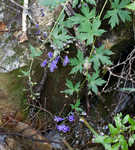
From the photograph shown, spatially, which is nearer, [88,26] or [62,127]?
[88,26]

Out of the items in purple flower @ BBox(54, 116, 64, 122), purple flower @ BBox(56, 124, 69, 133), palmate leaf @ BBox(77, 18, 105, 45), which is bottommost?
purple flower @ BBox(56, 124, 69, 133)

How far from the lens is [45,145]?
6.53 ft

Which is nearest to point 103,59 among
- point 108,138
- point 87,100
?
point 108,138

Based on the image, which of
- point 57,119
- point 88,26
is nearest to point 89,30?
point 88,26

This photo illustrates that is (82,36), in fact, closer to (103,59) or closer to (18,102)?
(103,59)

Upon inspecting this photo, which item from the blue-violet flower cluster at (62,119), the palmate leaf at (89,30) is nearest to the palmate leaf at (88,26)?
the palmate leaf at (89,30)

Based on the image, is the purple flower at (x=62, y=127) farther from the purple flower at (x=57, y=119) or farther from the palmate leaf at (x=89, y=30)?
the palmate leaf at (x=89, y=30)

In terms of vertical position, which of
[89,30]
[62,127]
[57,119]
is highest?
[89,30]

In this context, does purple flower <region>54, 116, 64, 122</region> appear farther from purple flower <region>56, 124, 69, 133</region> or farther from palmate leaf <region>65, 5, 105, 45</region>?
palmate leaf <region>65, 5, 105, 45</region>

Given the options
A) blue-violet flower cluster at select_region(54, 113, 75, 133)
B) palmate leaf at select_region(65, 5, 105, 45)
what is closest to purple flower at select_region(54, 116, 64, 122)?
blue-violet flower cluster at select_region(54, 113, 75, 133)

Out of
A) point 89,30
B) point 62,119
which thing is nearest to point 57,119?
point 62,119

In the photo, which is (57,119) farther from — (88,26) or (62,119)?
(88,26)

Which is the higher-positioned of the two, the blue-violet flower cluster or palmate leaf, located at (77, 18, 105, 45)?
palmate leaf, located at (77, 18, 105, 45)

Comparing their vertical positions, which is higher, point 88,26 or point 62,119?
point 88,26
